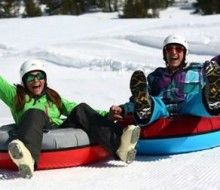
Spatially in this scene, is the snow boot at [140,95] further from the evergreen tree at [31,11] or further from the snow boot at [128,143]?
the evergreen tree at [31,11]

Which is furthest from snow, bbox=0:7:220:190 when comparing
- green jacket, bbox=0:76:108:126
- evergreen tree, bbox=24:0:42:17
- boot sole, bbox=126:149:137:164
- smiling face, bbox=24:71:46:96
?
evergreen tree, bbox=24:0:42:17

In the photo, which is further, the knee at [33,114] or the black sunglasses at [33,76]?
the black sunglasses at [33,76]

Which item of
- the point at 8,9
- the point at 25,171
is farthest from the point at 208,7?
the point at 25,171

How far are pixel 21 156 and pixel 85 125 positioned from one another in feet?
2.35

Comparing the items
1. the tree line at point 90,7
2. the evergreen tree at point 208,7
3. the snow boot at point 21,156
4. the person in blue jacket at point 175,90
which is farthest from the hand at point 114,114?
the evergreen tree at point 208,7

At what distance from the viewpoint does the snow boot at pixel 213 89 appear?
→ 4.39m

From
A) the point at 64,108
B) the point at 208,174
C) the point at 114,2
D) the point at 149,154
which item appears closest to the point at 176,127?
the point at 149,154

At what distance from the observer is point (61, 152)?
14.3 feet

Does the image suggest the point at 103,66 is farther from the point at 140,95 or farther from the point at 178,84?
the point at 140,95

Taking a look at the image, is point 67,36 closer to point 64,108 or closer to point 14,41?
point 14,41

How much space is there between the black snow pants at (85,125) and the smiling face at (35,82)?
0.29 m

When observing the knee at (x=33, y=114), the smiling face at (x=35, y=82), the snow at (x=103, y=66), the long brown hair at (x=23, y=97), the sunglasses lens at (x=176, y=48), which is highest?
the sunglasses lens at (x=176, y=48)

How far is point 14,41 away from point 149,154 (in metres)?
9.55

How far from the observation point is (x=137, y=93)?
14.6ft
